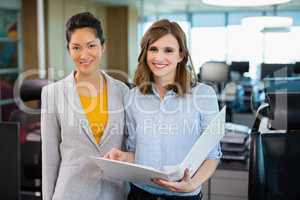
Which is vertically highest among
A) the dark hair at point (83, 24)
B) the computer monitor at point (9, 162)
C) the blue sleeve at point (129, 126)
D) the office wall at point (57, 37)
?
the office wall at point (57, 37)

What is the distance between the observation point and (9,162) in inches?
73.5

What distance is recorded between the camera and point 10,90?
599cm

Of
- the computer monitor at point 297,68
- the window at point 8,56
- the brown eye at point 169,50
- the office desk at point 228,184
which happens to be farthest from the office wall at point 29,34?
the brown eye at point 169,50

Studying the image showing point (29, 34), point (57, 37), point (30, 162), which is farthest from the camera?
point (57, 37)

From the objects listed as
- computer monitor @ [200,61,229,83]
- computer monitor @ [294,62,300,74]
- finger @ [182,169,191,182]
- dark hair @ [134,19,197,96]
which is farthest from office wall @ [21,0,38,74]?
finger @ [182,169,191,182]

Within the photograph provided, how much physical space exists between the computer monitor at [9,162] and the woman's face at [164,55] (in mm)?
787

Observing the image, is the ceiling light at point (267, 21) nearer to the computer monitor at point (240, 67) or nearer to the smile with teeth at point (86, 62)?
the computer monitor at point (240, 67)

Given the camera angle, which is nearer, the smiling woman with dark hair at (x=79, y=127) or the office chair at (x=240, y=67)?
the smiling woman with dark hair at (x=79, y=127)

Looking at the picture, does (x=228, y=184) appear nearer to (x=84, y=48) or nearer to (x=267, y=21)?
(x=84, y=48)

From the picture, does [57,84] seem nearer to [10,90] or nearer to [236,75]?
[10,90]

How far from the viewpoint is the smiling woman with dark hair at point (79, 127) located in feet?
5.14

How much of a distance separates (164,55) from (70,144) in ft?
1.72

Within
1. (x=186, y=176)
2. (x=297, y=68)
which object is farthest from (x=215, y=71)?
(x=186, y=176)

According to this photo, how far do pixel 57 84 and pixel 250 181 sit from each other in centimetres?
95
